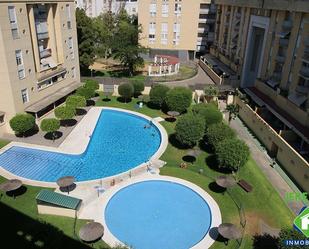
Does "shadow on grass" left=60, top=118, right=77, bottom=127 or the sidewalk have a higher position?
"shadow on grass" left=60, top=118, right=77, bottom=127

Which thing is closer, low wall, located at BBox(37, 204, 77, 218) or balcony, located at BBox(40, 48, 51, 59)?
low wall, located at BBox(37, 204, 77, 218)

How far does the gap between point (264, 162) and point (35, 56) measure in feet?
115

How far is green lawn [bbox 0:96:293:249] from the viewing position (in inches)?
943

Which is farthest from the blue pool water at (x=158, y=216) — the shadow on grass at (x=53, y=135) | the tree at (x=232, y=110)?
the tree at (x=232, y=110)

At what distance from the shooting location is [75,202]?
26281 millimetres

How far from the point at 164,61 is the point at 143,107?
23.2m

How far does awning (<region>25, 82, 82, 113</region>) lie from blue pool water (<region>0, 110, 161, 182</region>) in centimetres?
684

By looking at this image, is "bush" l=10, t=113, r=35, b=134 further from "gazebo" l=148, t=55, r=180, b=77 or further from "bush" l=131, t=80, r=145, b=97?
"gazebo" l=148, t=55, r=180, b=77

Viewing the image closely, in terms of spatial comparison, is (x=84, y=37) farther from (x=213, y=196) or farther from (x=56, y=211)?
(x=213, y=196)

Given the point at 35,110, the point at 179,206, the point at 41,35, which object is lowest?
the point at 179,206

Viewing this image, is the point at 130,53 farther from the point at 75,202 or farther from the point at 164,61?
the point at 75,202

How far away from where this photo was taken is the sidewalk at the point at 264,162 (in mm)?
30688

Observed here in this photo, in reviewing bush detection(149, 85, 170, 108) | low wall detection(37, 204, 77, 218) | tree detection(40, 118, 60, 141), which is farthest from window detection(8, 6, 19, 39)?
low wall detection(37, 204, 77, 218)

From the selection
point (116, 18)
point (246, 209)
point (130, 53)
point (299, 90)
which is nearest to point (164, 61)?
point (130, 53)
